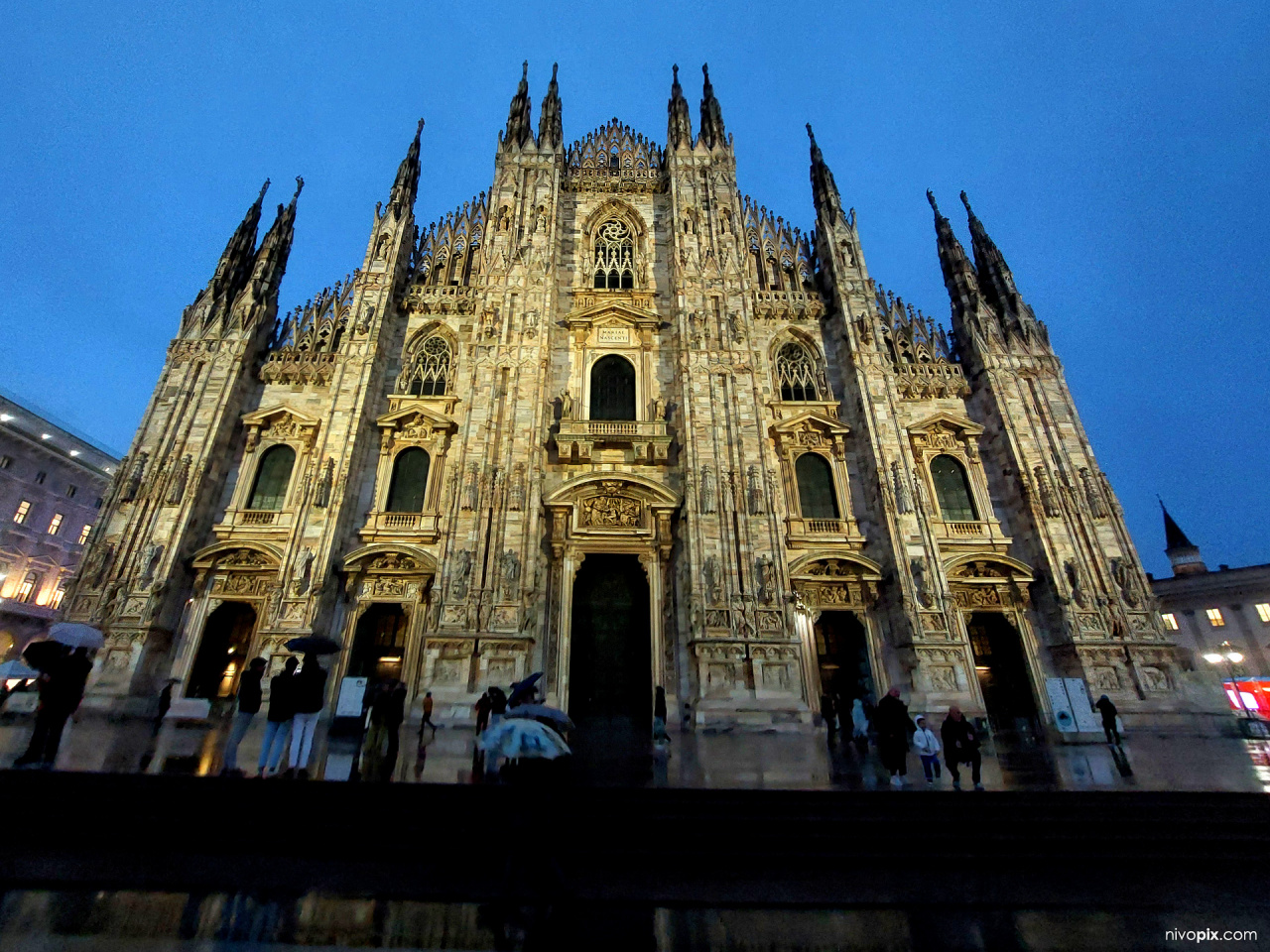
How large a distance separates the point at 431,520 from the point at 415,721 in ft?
19.9

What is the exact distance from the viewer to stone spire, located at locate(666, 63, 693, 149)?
24766 millimetres

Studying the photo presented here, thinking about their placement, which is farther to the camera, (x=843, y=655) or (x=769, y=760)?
(x=843, y=655)

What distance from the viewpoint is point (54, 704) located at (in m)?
7.23

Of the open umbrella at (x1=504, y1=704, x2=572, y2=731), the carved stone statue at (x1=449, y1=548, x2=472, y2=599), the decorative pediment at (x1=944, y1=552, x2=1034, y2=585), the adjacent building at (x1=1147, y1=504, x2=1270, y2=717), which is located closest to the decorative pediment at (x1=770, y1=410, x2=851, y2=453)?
the decorative pediment at (x1=944, y1=552, x2=1034, y2=585)

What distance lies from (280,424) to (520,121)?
16.6m

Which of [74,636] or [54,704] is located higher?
[74,636]

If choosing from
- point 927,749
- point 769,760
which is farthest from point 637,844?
point 769,760

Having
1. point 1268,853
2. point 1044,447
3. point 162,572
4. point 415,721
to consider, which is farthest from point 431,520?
point 1044,447

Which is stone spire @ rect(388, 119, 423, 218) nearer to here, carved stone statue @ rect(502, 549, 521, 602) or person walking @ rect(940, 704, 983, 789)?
carved stone statue @ rect(502, 549, 521, 602)

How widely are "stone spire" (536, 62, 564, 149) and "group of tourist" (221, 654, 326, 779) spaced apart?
78.3 feet

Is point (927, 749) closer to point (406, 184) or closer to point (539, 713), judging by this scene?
point (539, 713)

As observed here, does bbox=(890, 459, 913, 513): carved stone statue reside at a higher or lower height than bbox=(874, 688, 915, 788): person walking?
higher

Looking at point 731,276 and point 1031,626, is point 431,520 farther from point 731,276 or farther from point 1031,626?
point 1031,626

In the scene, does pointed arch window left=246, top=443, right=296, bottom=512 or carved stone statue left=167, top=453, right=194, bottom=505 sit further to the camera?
pointed arch window left=246, top=443, right=296, bottom=512
